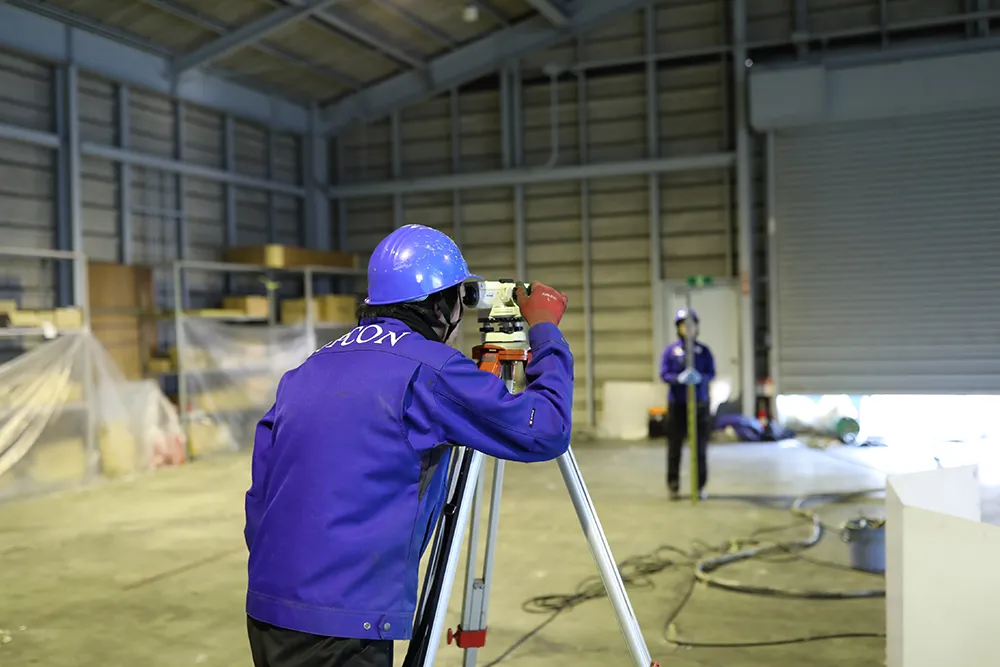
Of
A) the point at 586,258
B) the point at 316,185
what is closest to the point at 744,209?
the point at 586,258

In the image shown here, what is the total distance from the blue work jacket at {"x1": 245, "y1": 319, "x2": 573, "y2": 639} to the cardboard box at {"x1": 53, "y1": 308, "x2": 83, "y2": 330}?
6813mm

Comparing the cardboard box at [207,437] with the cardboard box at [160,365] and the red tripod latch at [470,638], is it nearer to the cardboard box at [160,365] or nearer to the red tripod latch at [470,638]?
the cardboard box at [160,365]

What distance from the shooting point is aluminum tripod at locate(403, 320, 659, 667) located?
6.36 ft

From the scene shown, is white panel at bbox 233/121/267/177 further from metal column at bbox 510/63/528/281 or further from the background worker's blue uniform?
the background worker's blue uniform

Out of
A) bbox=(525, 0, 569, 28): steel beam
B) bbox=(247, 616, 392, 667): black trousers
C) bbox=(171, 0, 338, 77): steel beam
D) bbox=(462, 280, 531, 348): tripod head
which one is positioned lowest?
bbox=(247, 616, 392, 667): black trousers

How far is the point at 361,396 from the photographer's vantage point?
66.2 inches

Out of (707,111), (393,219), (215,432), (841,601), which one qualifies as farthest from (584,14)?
(841,601)

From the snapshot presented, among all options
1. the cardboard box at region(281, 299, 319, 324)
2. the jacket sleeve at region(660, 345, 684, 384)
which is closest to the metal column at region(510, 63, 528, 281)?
the cardboard box at region(281, 299, 319, 324)

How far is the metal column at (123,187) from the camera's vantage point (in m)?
9.38

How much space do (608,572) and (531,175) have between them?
377 inches

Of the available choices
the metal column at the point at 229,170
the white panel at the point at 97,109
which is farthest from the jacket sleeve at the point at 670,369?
the white panel at the point at 97,109

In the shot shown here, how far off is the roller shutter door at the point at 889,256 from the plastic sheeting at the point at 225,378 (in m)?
6.17

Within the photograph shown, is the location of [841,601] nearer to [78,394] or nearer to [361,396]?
[361,396]

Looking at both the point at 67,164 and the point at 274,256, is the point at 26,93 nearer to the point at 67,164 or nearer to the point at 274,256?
the point at 67,164
